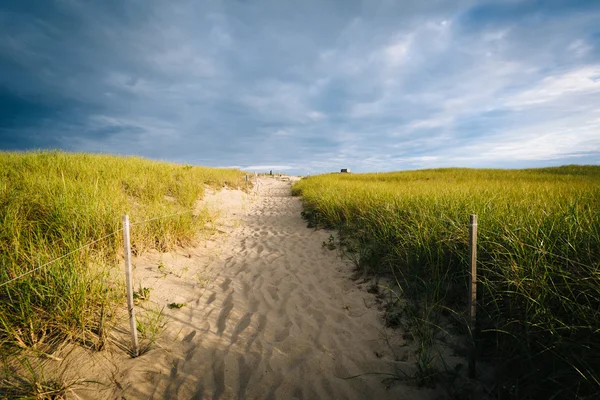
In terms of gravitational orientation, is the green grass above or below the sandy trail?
above

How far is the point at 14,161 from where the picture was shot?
676 centimetres

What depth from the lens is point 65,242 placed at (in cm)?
325

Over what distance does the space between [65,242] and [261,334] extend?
9.22 ft

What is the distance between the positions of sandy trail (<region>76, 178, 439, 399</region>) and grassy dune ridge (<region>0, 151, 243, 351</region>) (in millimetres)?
514

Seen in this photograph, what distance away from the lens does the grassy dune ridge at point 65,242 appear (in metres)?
2.44

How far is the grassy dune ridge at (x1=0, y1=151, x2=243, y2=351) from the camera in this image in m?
2.44

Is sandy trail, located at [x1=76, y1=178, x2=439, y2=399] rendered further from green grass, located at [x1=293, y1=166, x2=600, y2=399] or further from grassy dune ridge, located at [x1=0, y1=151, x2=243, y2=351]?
green grass, located at [x1=293, y1=166, x2=600, y2=399]

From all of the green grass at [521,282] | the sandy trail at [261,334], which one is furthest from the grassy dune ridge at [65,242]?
the green grass at [521,282]

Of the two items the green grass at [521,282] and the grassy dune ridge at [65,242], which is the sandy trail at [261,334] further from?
the green grass at [521,282]

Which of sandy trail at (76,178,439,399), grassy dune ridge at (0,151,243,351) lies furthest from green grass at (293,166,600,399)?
grassy dune ridge at (0,151,243,351)

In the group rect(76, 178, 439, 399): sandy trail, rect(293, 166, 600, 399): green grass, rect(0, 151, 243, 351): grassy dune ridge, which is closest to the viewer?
rect(293, 166, 600, 399): green grass

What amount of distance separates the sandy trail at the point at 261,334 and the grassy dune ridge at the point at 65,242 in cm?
51

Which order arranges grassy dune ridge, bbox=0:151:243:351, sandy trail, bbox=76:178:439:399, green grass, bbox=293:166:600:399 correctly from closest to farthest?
1. green grass, bbox=293:166:600:399
2. sandy trail, bbox=76:178:439:399
3. grassy dune ridge, bbox=0:151:243:351

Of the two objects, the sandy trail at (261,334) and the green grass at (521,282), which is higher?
the green grass at (521,282)
